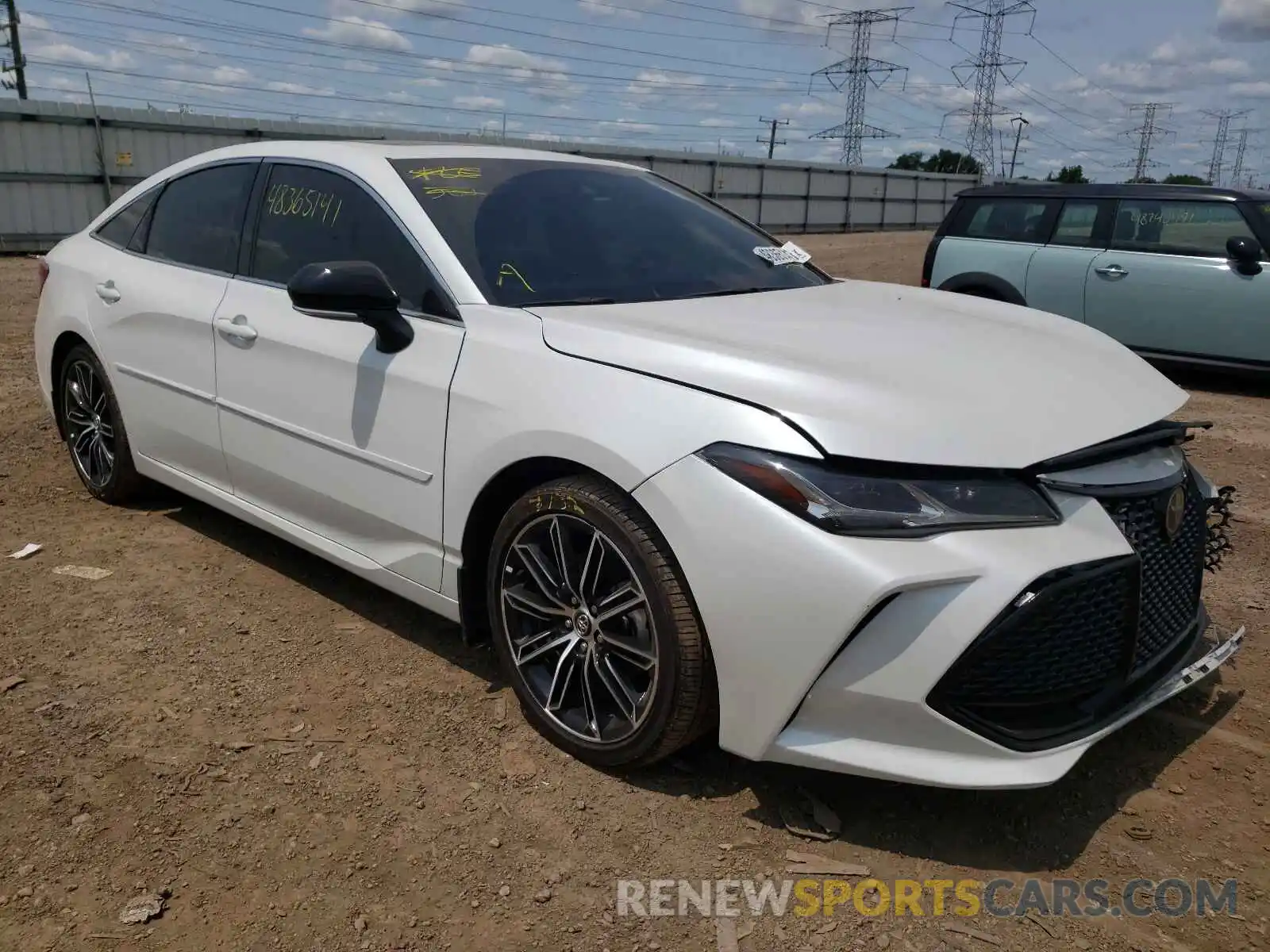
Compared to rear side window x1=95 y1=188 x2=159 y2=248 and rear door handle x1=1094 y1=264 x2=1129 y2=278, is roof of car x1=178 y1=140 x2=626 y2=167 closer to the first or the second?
rear side window x1=95 y1=188 x2=159 y2=248

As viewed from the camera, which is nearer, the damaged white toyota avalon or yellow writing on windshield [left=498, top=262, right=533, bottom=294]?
the damaged white toyota avalon

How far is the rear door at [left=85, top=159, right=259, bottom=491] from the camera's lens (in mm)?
3875

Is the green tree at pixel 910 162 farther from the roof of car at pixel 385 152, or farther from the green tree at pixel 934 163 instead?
the roof of car at pixel 385 152

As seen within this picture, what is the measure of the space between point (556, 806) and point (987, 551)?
127 cm

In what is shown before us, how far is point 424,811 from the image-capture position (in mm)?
2625

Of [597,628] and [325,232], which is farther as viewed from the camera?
[325,232]

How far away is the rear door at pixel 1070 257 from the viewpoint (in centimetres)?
845

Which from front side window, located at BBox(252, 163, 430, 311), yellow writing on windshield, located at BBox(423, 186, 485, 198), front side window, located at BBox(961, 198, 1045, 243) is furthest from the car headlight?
front side window, located at BBox(961, 198, 1045, 243)

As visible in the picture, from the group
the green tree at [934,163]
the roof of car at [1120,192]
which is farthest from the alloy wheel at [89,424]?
the green tree at [934,163]

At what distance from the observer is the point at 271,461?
11.8 feet

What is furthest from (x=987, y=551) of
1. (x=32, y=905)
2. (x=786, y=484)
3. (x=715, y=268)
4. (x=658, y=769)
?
(x=32, y=905)

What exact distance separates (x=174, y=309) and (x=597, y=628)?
2.36m

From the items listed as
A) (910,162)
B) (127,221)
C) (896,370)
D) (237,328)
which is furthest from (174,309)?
(910,162)

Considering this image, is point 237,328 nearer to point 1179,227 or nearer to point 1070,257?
point 1070,257
